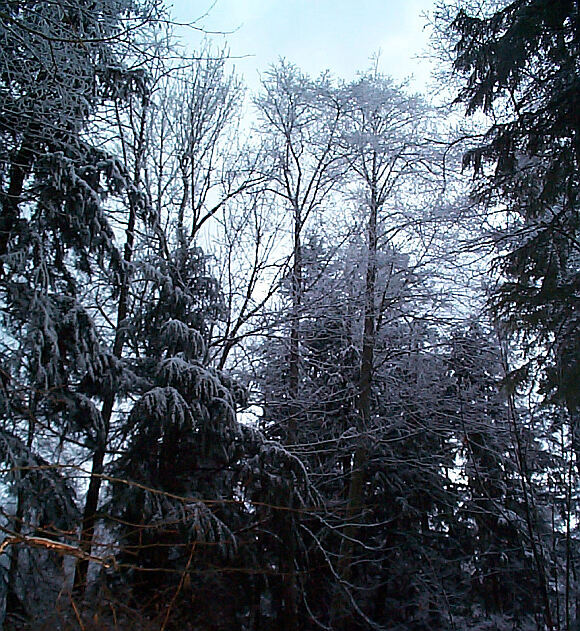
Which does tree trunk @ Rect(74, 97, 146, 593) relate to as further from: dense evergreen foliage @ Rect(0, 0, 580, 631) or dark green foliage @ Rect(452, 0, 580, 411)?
dark green foliage @ Rect(452, 0, 580, 411)

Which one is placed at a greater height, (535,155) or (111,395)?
(535,155)

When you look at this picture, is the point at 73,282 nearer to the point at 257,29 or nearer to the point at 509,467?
the point at 257,29

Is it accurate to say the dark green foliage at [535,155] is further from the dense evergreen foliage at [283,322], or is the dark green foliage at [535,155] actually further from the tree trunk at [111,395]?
the tree trunk at [111,395]

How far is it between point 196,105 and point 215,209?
181 centimetres

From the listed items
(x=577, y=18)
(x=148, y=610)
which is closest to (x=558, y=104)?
(x=577, y=18)

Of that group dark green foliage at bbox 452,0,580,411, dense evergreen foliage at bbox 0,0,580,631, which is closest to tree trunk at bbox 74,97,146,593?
dense evergreen foliage at bbox 0,0,580,631

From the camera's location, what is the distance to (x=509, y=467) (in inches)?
452

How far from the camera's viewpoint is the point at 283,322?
9.38 meters

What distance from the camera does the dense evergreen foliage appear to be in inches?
Answer: 228

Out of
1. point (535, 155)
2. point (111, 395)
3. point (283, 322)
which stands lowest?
point (111, 395)

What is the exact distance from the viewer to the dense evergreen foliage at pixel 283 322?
5.79m

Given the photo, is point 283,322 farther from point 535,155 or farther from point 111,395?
point 535,155

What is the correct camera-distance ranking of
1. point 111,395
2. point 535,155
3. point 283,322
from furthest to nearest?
point 283,322
point 111,395
point 535,155

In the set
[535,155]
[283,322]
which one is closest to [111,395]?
[283,322]
